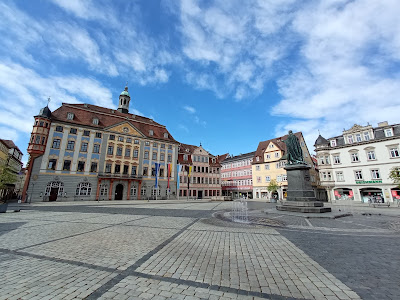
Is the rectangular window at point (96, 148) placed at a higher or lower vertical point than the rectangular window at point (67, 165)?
higher

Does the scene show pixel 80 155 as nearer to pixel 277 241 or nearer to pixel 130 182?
pixel 130 182

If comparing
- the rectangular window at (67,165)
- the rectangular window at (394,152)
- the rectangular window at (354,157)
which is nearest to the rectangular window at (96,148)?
the rectangular window at (67,165)

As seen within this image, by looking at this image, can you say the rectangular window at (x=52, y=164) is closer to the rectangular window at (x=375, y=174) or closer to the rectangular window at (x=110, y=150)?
the rectangular window at (x=110, y=150)

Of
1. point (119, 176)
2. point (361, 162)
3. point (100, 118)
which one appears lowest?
point (119, 176)

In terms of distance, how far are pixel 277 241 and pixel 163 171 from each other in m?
37.5

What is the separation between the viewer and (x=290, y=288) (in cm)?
329

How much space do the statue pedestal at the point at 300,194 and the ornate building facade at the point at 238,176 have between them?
3596 centimetres

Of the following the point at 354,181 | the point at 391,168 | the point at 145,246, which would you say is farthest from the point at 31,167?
the point at 391,168

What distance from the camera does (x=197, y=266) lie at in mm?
4285

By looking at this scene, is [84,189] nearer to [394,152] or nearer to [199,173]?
[199,173]

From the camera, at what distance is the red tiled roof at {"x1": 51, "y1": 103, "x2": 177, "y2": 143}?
112 ft

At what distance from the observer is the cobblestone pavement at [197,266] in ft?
10.3

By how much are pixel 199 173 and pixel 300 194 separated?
35.5m

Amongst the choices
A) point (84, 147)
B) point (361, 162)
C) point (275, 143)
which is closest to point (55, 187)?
point (84, 147)
